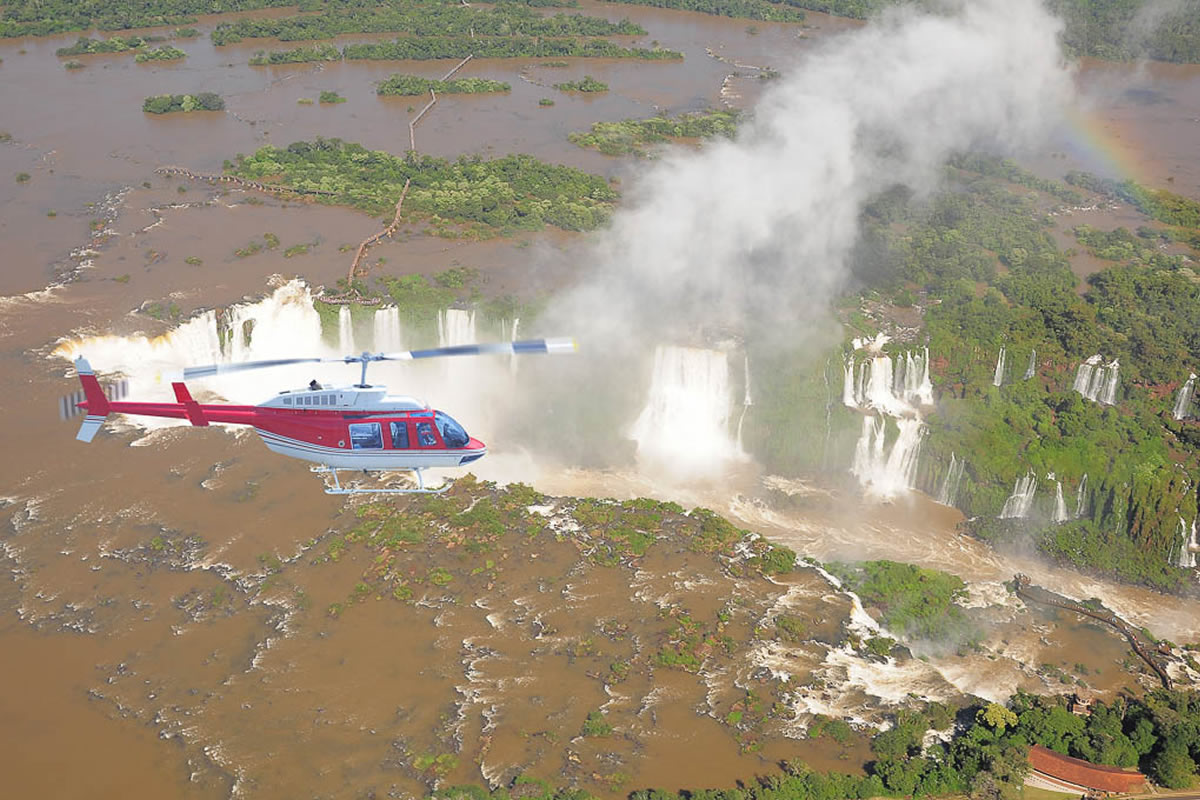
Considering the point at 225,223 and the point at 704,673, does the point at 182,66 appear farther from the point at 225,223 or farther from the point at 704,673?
the point at 704,673

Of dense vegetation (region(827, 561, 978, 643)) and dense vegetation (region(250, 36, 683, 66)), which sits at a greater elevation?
dense vegetation (region(250, 36, 683, 66))

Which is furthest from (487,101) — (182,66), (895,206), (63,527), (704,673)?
(704,673)

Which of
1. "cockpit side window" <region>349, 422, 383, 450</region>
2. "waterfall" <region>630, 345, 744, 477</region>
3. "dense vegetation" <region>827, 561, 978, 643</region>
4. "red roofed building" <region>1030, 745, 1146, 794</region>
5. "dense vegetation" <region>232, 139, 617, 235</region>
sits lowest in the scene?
"red roofed building" <region>1030, 745, 1146, 794</region>

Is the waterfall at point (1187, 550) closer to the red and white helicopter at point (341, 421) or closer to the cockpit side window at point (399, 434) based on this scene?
the red and white helicopter at point (341, 421)

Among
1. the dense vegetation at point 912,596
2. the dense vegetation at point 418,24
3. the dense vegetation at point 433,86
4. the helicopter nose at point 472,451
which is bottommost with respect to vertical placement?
the dense vegetation at point 912,596

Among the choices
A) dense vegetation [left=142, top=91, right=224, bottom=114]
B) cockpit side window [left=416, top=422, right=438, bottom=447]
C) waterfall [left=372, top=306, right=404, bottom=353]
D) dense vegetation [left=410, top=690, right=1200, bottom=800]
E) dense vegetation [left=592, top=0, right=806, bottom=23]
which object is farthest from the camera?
dense vegetation [left=592, top=0, right=806, bottom=23]

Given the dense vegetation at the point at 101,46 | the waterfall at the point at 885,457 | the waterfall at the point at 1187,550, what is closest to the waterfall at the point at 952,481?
the waterfall at the point at 885,457

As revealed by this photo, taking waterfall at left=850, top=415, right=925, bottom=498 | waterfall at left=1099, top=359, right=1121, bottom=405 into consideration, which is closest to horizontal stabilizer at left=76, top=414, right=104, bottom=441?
waterfall at left=850, top=415, right=925, bottom=498

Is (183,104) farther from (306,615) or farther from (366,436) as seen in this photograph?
(366,436)

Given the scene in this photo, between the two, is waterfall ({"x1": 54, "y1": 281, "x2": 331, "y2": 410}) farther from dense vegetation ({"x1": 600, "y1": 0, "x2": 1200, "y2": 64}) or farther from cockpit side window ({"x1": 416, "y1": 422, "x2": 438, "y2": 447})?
dense vegetation ({"x1": 600, "y1": 0, "x2": 1200, "y2": 64})
